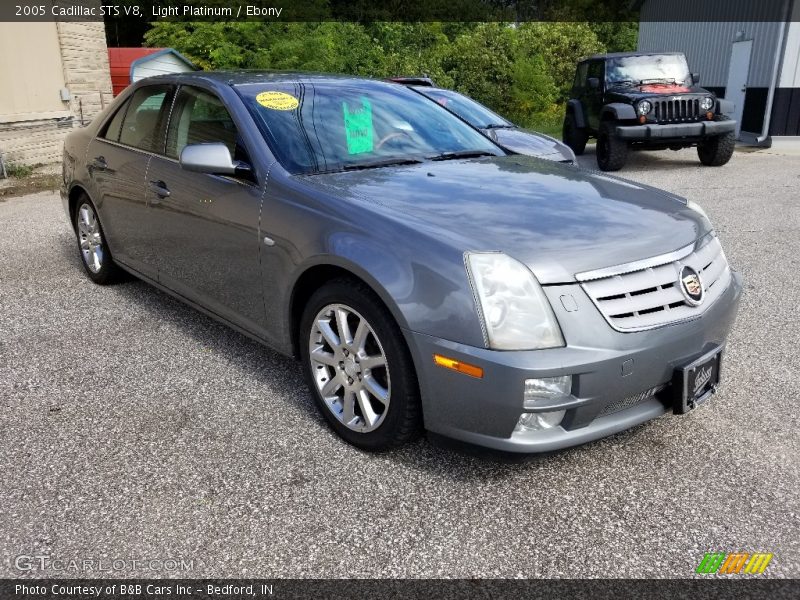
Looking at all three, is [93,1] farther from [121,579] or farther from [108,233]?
[121,579]

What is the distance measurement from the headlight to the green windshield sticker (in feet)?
4.37

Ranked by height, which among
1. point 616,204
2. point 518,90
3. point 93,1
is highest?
point 93,1

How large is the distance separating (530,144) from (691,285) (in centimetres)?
537

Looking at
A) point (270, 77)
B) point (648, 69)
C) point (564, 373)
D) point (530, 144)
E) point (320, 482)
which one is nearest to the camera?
point (564, 373)

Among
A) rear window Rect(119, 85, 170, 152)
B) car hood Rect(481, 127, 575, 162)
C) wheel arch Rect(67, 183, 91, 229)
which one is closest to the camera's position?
rear window Rect(119, 85, 170, 152)

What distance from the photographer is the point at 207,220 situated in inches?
142

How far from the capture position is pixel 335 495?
8.87 ft

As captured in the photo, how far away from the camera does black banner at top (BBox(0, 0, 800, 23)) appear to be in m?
12.8

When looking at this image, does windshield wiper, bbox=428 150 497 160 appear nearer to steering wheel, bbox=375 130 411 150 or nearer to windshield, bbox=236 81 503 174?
windshield, bbox=236 81 503 174

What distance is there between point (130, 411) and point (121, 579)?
1.25m

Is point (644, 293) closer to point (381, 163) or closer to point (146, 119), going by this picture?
point (381, 163)

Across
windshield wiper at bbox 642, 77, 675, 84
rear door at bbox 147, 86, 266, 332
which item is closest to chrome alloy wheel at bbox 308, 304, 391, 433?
rear door at bbox 147, 86, 266, 332

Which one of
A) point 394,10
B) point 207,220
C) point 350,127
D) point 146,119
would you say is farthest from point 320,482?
point 394,10

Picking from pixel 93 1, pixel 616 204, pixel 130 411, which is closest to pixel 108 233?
pixel 130 411
